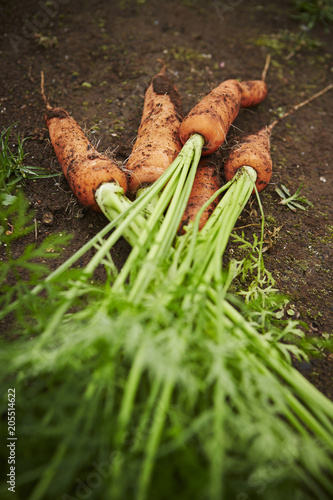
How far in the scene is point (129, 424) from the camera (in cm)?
97

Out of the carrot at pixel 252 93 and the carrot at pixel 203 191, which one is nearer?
A: the carrot at pixel 203 191

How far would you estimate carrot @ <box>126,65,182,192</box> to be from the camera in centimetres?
189

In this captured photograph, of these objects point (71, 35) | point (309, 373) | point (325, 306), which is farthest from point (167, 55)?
point (309, 373)

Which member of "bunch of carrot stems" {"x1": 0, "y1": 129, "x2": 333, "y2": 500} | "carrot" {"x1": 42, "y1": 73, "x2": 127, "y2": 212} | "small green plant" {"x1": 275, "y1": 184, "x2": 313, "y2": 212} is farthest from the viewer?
"small green plant" {"x1": 275, "y1": 184, "x2": 313, "y2": 212}

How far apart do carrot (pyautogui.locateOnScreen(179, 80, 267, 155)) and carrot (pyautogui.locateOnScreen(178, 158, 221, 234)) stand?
0.32 ft

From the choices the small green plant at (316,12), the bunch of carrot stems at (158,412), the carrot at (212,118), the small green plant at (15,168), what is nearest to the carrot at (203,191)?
the carrot at (212,118)

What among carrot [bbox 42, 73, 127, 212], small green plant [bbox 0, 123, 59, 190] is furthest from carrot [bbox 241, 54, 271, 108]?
small green plant [bbox 0, 123, 59, 190]

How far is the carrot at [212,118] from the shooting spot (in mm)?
1927

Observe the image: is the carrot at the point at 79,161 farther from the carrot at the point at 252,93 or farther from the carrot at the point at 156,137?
the carrot at the point at 252,93

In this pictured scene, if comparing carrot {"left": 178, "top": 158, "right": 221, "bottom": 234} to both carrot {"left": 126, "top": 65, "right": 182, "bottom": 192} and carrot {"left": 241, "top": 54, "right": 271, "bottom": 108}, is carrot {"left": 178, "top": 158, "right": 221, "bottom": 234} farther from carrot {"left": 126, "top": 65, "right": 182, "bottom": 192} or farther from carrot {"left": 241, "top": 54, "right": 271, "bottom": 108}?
carrot {"left": 241, "top": 54, "right": 271, "bottom": 108}

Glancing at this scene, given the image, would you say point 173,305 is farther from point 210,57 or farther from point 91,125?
point 210,57

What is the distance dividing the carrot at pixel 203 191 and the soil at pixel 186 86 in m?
0.21

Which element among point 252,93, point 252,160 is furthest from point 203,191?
point 252,93

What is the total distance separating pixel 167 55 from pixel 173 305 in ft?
8.30
